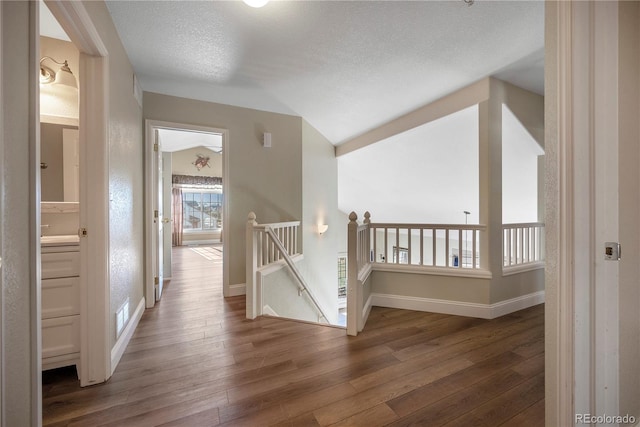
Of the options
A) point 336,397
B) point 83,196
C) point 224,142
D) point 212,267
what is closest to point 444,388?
point 336,397

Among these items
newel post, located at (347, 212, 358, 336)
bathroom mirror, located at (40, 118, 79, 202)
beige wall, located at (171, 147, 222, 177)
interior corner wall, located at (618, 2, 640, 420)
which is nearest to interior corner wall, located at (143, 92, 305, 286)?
bathroom mirror, located at (40, 118, 79, 202)

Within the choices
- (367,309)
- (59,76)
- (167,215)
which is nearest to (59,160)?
(59,76)

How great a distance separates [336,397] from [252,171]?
109 inches

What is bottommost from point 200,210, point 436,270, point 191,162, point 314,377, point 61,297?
point 314,377

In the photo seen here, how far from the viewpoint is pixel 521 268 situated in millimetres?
2824

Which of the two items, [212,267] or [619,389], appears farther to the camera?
[212,267]

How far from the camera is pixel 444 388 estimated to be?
1.54 meters

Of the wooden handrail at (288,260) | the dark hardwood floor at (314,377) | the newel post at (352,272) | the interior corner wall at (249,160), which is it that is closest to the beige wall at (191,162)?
the interior corner wall at (249,160)

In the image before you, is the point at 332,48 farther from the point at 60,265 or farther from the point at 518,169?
the point at 518,169

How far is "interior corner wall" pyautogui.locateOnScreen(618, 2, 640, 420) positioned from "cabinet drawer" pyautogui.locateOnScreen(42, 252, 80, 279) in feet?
8.72

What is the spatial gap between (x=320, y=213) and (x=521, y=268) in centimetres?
270

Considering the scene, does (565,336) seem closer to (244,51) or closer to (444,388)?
(444,388)

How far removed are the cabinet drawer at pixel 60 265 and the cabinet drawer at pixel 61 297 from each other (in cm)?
3

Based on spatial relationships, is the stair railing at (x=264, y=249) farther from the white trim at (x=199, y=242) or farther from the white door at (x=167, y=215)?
the white trim at (x=199, y=242)
